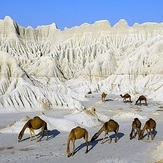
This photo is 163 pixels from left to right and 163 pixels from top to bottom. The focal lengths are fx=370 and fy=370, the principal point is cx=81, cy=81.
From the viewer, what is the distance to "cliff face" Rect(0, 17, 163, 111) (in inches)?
2087

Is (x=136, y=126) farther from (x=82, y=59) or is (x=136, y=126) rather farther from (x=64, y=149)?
(x=82, y=59)

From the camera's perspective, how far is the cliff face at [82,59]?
5300 cm

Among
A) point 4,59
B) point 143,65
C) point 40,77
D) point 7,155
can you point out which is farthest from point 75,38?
point 7,155

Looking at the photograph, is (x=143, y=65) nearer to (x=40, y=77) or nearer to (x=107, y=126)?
(x=40, y=77)

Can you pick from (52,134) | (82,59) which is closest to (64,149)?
(52,134)

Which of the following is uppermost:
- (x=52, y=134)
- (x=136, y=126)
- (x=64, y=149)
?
(x=136, y=126)

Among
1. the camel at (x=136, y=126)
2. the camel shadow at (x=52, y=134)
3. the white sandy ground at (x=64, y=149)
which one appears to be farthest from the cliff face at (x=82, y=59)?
the camel at (x=136, y=126)

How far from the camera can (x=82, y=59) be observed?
118 meters

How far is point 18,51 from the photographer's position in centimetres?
12888

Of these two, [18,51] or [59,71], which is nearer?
[59,71]

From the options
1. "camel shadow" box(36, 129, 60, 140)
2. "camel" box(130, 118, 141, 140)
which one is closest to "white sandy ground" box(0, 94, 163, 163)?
"camel shadow" box(36, 129, 60, 140)

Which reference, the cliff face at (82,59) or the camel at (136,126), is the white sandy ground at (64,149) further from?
the cliff face at (82,59)

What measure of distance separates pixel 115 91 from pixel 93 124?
5251 cm

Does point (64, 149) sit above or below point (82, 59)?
below
